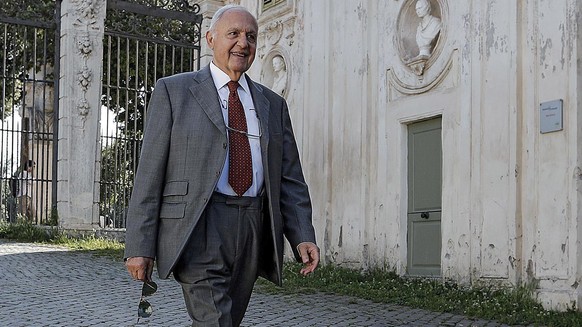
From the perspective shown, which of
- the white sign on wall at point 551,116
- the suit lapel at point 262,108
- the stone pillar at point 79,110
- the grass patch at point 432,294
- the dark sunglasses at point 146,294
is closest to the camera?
the dark sunglasses at point 146,294

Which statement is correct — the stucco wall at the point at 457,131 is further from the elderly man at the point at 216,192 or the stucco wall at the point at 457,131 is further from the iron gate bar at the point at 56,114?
the elderly man at the point at 216,192

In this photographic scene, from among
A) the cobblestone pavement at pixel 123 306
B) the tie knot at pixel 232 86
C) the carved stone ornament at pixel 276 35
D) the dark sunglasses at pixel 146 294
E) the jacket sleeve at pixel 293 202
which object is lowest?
the cobblestone pavement at pixel 123 306

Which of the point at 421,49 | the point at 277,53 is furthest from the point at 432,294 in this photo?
the point at 277,53

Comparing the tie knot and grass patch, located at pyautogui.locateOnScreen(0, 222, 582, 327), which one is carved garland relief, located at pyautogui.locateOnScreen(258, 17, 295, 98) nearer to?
grass patch, located at pyautogui.locateOnScreen(0, 222, 582, 327)

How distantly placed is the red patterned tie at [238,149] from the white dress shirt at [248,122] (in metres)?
0.02

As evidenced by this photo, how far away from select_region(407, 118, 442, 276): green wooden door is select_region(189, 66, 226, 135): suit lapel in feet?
23.5

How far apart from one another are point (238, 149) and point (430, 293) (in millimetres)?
6150

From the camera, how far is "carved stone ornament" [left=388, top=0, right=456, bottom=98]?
1084 cm

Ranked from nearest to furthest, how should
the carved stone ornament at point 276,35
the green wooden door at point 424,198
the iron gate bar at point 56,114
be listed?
the green wooden door at point 424,198 → the carved stone ornament at point 276,35 → the iron gate bar at point 56,114

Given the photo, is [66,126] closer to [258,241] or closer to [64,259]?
[64,259]

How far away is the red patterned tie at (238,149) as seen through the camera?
390cm

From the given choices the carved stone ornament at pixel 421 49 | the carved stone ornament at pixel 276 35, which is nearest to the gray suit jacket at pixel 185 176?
the carved stone ornament at pixel 421 49

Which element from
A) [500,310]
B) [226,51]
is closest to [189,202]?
[226,51]

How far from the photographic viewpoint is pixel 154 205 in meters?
3.85
